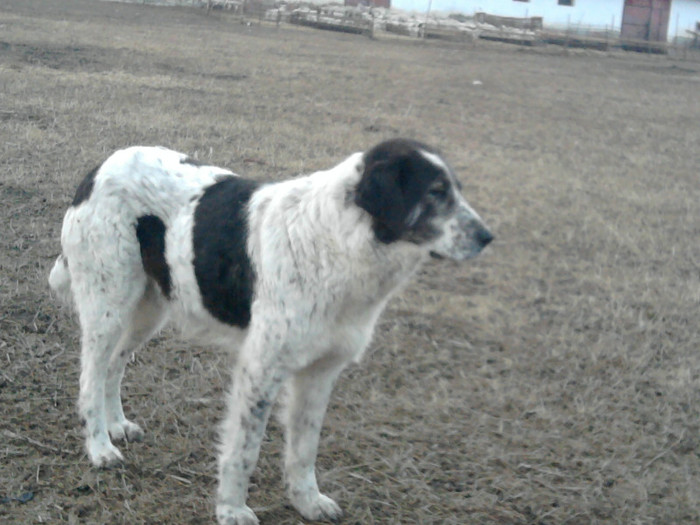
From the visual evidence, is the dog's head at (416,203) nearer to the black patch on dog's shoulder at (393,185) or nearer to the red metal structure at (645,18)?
the black patch on dog's shoulder at (393,185)

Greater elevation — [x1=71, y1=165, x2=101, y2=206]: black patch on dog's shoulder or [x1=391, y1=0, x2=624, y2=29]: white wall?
[x1=391, y1=0, x2=624, y2=29]: white wall

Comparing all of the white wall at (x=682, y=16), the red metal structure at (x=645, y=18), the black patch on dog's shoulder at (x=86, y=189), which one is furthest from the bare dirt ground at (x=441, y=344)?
the white wall at (x=682, y=16)

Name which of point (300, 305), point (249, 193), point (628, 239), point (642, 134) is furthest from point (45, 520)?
point (642, 134)

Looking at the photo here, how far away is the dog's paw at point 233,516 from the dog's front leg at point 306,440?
26cm

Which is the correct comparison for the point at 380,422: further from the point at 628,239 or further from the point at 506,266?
the point at 628,239

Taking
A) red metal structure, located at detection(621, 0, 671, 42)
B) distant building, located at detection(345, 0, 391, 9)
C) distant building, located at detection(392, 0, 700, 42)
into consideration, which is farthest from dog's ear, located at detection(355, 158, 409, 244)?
red metal structure, located at detection(621, 0, 671, 42)

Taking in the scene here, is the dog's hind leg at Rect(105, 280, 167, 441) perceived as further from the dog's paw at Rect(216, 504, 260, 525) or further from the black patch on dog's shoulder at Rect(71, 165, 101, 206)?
the dog's paw at Rect(216, 504, 260, 525)

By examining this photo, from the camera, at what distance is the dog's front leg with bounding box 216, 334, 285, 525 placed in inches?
135

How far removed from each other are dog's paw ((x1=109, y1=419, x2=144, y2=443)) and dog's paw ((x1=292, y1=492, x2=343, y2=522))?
0.95 meters

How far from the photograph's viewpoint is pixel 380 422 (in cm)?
450

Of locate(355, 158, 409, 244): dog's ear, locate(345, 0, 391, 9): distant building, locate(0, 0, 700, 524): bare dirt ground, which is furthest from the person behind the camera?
locate(345, 0, 391, 9): distant building

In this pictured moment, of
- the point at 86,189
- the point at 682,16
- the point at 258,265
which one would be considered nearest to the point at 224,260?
the point at 258,265

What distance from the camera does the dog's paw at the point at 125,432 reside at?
414 cm

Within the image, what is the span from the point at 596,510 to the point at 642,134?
37.1ft
